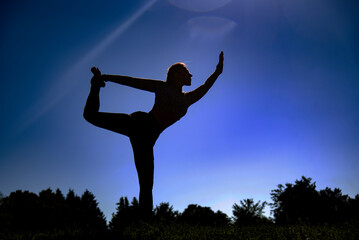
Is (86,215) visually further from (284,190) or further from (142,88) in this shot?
(142,88)

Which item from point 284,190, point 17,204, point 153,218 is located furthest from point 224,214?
point 153,218

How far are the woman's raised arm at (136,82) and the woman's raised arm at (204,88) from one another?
33.1 inches

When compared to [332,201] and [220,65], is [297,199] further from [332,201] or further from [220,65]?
[220,65]

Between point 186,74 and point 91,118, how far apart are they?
2.33m

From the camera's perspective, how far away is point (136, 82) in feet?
13.5

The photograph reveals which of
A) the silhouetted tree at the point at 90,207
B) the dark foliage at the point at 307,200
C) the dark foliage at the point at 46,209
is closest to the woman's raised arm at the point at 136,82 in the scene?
the dark foliage at the point at 307,200

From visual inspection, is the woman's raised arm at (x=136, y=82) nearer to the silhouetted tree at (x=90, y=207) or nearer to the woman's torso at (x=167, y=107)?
the woman's torso at (x=167, y=107)

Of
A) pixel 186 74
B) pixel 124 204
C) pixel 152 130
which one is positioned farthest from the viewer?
pixel 124 204

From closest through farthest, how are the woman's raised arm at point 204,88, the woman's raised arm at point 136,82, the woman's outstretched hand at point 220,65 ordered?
1. the woman's raised arm at point 136,82
2. the woman's raised arm at point 204,88
3. the woman's outstretched hand at point 220,65

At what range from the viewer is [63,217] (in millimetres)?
58031

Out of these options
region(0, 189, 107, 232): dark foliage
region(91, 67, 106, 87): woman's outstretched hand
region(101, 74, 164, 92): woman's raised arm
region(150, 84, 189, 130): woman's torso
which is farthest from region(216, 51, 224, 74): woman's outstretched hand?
region(0, 189, 107, 232): dark foliage

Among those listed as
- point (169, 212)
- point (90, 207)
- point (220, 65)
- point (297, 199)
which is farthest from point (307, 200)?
point (90, 207)

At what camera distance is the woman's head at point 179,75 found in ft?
15.6

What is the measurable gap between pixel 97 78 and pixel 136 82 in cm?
72
